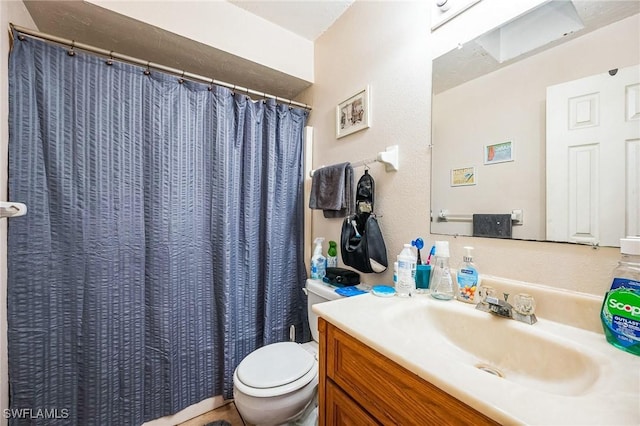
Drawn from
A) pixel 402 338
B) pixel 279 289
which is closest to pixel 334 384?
pixel 402 338

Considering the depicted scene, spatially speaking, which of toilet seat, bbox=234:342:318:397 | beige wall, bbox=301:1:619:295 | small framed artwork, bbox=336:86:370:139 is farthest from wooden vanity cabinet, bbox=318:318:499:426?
small framed artwork, bbox=336:86:370:139

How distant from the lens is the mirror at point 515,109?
0.62 metres

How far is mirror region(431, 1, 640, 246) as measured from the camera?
620 millimetres

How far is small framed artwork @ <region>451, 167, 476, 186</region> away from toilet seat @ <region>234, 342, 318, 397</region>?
0.97m

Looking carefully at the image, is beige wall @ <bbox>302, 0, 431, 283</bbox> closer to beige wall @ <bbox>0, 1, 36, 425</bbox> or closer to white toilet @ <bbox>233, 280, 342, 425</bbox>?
white toilet @ <bbox>233, 280, 342, 425</bbox>

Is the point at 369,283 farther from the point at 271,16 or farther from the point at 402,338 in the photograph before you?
the point at 271,16

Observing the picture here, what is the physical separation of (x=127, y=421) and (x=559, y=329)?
1.74 meters

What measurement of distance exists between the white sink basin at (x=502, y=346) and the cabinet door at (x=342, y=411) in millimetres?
223

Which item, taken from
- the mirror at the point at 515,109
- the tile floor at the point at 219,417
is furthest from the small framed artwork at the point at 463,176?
the tile floor at the point at 219,417

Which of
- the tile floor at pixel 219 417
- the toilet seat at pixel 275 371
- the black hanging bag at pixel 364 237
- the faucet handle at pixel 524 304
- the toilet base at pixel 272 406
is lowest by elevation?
the tile floor at pixel 219 417

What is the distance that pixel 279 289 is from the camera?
61.3 inches

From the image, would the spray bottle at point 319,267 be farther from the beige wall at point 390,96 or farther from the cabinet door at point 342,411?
the cabinet door at point 342,411

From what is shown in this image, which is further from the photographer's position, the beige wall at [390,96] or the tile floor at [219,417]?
the tile floor at [219,417]

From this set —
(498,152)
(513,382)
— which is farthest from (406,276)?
(498,152)
